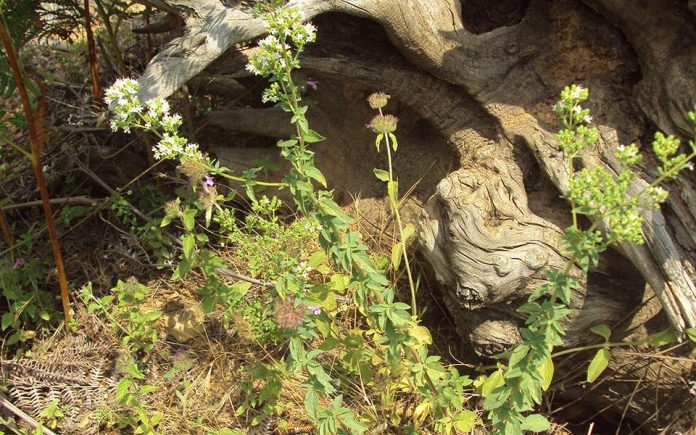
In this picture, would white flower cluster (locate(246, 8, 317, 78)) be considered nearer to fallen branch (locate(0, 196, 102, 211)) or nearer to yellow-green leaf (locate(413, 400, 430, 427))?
yellow-green leaf (locate(413, 400, 430, 427))

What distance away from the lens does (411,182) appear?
347 cm

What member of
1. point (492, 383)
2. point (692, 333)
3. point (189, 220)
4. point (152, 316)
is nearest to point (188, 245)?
point (189, 220)

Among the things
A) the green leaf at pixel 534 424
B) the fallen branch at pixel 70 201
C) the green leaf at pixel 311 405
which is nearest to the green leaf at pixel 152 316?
the fallen branch at pixel 70 201

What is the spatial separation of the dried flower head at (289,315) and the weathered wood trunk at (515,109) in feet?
2.72

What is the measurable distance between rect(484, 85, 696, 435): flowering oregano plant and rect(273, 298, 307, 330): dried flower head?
70 cm

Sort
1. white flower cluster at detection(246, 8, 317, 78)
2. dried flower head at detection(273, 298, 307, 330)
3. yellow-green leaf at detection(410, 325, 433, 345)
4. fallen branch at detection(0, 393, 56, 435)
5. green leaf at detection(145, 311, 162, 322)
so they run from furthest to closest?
green leaf at detection(145, 311, 162, 322) < fallen branch at detection(0, 393, 56, 435) < yellow-green leaf at detection(410, 325, 433, 345) < dried flower head at detection(273, 298, 307, 330) < white flower cluster at detection(246, 8, 317, 78)

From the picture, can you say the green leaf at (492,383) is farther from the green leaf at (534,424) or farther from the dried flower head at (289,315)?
the dried flower head at (289,315)

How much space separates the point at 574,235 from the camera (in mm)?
1756

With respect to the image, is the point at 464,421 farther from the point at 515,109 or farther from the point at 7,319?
the point at 7,319

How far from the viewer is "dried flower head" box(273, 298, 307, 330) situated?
2109mm

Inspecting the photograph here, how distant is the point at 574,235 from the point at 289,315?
0.97m

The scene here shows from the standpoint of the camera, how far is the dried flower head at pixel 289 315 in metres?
2.11

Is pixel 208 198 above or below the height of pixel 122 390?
above

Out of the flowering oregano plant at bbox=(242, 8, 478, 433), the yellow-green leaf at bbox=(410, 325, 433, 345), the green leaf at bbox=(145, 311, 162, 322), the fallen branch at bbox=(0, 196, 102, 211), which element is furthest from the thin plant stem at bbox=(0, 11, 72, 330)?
the yellow-green leaf at bbox=(410, 325, 433, 345)
